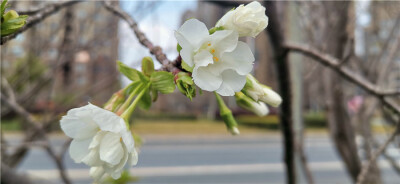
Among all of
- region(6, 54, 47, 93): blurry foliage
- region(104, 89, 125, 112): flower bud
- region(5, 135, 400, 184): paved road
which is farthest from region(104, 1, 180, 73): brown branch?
region(5, 135, 400, 184): paved road

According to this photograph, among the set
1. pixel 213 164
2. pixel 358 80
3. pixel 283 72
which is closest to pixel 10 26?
pixel 283 72

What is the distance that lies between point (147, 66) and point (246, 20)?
0.26m

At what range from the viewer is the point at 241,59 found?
618 millimetres

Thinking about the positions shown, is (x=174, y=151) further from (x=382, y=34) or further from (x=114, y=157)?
(x=114, y=157)

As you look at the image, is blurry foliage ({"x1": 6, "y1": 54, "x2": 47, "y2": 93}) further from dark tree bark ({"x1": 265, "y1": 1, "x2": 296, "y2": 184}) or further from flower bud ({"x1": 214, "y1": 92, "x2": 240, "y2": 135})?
flower bud ({"x1": 214, "y1": 92, "x2": 240, "y2": 135})

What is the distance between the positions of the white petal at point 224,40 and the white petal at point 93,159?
291 mm

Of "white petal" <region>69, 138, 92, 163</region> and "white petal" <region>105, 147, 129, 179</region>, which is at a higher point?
"white petal" <region>69, 138, 92, 163</region>

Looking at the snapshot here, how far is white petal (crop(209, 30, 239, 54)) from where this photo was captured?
0.61 meters

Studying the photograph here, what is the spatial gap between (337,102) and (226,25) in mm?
2122

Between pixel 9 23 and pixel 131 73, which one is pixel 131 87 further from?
pixel 9 23

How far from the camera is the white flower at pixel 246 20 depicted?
23.9 inches

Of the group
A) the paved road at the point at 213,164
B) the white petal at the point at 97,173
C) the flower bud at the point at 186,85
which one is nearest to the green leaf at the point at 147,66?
the flower bud at the point at 186,85

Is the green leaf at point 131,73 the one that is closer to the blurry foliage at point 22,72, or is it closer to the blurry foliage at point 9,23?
the blurry foliage at point 9,23

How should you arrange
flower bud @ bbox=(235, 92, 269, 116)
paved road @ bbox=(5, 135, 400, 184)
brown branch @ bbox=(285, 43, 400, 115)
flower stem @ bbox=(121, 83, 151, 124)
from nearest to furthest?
flower stem @ bbox=(121, 83, 151, 124)
flower bud @ bbox=(235, 92, 269, 116)
brown branch @ bbox=(285, 43, 400, 115)
paved road @ bbox=(5, 135, 400, 184)
